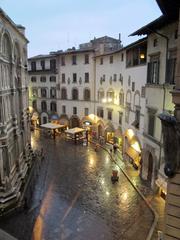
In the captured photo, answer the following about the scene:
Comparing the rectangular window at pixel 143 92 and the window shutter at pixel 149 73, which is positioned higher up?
the window shutter at pixel 149 73

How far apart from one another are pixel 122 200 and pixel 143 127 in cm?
734

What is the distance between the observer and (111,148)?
1281 inches

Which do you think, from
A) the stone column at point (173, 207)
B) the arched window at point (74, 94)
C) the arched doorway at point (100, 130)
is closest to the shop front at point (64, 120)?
the arched window at point (74, 94)

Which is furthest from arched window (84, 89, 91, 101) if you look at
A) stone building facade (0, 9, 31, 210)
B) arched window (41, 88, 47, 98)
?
stone building facade (0, 9, 31, 210)

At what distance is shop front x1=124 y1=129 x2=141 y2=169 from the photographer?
2351cm

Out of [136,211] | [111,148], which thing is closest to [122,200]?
[136,211]

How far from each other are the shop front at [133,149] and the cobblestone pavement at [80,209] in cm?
241

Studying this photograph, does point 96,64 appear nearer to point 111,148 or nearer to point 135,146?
point 111,148

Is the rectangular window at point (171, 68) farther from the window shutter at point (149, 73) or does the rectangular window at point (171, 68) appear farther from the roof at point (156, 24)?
the window shutter at point (149, 73)

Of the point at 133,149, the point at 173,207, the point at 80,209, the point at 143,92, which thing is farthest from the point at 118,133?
the point at 173,207

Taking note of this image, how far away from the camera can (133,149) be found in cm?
2470

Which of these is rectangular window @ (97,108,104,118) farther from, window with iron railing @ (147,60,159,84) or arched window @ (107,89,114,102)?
window with iron railing @ (147,60,159,84)

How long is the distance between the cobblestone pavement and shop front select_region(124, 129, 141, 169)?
2.41 meters

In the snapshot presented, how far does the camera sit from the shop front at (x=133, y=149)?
77.1 feet
